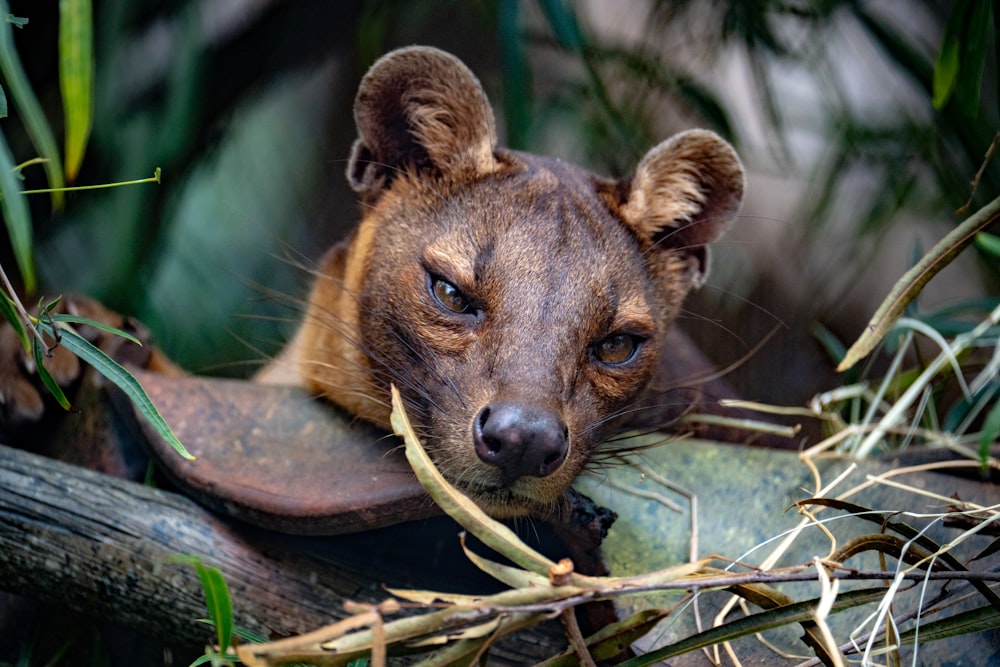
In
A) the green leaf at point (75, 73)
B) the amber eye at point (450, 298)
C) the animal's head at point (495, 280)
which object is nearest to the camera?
the green leaf at point (75, 73)

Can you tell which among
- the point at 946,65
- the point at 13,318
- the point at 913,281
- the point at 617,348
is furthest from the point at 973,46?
the point at 13,318

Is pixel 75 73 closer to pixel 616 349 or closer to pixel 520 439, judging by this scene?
pixel 520 439

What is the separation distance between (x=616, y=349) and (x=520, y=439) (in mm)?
595

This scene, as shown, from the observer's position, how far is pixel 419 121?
8.21ft

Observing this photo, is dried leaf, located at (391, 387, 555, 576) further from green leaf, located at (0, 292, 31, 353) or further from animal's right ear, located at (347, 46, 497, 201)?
animal's right ear, located at (347, 46, 497, 201)

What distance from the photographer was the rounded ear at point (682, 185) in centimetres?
253

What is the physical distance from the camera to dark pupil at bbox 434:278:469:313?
86.4 inches

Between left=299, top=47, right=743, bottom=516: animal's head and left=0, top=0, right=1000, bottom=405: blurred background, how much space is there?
0.43 m

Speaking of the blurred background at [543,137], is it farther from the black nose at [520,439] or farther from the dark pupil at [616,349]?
the black nose at [520,439]

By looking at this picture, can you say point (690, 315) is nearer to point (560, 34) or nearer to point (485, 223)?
point (485, 223)

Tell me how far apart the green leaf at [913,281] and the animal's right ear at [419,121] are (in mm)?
999

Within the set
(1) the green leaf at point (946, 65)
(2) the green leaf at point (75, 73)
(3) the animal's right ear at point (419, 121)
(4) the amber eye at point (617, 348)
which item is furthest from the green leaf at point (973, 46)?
(2) the green leaf at point (75, 73)

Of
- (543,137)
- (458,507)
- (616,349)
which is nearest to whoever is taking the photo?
(458,507)

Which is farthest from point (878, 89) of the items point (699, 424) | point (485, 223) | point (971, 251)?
point (485, 223)
